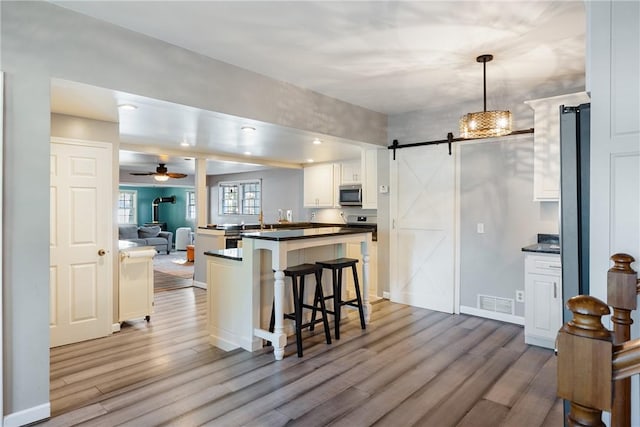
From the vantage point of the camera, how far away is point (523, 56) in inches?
125

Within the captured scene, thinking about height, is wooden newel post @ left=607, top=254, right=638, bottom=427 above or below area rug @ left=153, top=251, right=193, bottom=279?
above

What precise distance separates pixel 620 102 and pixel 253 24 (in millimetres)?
2171

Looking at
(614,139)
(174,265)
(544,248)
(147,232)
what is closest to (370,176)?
(544,248)

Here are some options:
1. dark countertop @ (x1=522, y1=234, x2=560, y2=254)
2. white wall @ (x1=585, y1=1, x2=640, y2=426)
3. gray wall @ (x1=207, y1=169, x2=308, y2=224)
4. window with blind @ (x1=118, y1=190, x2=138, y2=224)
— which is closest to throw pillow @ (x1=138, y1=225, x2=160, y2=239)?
window with blind @ (x1=118, y1=190, x2=138, y2=224)

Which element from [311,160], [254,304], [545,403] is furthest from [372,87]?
[311,160]

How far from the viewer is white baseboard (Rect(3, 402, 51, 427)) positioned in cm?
222

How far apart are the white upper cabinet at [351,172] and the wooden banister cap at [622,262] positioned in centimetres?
526

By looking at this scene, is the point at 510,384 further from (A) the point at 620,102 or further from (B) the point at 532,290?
(A) the point at 620,102

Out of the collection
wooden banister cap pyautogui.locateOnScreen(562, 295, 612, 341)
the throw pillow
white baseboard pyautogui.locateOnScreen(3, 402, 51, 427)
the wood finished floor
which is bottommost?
the wood finished floor

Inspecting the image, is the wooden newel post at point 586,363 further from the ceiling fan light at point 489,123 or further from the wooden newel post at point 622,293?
the ceiling fan light at point 489,123

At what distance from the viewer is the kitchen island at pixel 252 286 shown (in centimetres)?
334

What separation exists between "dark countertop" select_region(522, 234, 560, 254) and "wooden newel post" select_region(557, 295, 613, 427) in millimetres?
3214

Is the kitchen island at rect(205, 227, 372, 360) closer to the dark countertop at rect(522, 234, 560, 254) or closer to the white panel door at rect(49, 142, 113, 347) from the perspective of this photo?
the white panel door at rect(49, 142, 113, 347)

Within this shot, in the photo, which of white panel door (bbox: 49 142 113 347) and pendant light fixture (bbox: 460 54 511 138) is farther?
white panel door (bbox: 49 142 113 347)
